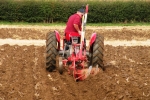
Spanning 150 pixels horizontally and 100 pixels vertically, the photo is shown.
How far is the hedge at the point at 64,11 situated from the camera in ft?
92.0

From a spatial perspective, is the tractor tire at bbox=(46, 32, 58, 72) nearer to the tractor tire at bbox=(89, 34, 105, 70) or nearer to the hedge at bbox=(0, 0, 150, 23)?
the tractor tire at bbox=(89, 34, 105, 70)

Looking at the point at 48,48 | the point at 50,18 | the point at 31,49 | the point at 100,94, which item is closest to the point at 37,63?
the point at 48,48

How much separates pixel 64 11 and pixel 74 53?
674 inches

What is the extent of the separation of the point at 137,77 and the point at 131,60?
9.56 feet

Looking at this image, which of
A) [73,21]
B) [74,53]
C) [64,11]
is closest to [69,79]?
[74,53]

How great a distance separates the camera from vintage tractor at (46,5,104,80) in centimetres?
1092

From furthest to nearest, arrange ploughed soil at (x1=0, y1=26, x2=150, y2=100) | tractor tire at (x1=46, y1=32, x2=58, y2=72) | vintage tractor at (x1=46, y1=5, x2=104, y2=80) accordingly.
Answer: tractor tire at (x1=46, y1=32, x2=58, y2=72) < vintage tractor at (x1=46, y1=5, x2=104, y2=80) < ploughed soil at (x1=0, y1=26, x2=150, y2=100)

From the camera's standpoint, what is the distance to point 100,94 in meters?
9.09

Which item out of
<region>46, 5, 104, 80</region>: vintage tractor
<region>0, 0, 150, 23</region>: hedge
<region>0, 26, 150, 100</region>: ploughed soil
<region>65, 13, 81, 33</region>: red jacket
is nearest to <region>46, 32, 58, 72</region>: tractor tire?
<region>46, 5, 104, 80</region>: vintage tractor

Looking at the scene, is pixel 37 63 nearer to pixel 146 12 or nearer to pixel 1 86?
pixel 1 86

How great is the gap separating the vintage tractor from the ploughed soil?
0.26 meters

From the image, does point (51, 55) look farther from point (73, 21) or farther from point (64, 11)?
point (64, 11)

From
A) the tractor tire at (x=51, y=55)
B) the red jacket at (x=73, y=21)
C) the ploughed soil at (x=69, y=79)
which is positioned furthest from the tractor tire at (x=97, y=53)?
the tractor tire at (x=51, y=55)

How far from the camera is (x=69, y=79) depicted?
420 inches
